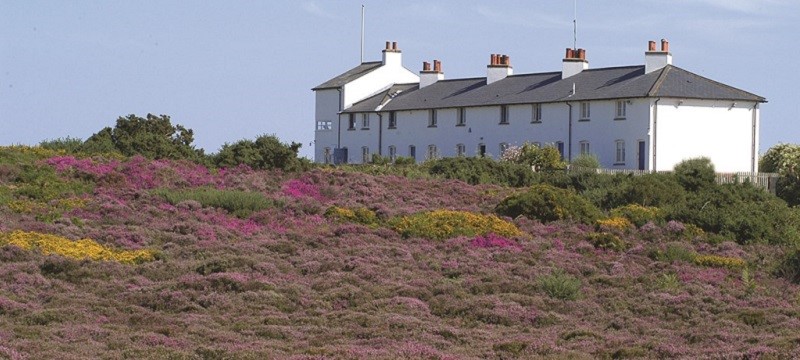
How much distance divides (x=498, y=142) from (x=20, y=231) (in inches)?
1690

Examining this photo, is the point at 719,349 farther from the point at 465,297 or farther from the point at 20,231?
the point at 20,231

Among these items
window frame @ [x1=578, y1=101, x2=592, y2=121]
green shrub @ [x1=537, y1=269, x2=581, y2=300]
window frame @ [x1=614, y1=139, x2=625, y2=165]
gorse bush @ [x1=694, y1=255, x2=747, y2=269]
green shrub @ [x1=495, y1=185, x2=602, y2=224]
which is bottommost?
green shrub @ [x1=537, y1=269, x2=581, y2=300]

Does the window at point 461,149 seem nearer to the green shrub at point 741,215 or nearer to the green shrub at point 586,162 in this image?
the green shrub at point 586,162

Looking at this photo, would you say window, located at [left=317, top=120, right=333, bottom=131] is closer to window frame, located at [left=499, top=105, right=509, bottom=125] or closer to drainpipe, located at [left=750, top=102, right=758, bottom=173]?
Result: window frame, located at [left=499, top=105, right=509, bottom=125]

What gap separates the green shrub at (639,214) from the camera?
3994cm

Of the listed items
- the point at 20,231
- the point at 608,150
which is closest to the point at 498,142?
the point at 608,150

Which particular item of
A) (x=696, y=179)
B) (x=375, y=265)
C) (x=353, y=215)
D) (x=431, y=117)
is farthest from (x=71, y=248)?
(x=431, y=117)

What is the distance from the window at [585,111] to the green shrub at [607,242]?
32219mm

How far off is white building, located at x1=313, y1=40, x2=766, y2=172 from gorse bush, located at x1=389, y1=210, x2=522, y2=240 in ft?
91.8

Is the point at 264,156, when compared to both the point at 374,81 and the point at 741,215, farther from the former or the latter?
the point at 374,81

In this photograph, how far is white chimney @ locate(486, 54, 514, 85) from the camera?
77.3 meters

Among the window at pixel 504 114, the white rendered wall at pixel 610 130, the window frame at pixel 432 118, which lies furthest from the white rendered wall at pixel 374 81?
the white rendered wall at pixel 610 130

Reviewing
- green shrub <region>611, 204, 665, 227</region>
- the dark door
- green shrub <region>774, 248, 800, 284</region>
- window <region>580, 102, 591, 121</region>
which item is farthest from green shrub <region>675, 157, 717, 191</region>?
window <region>580, 102, 591, 121</region>

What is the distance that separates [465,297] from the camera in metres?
27.5
